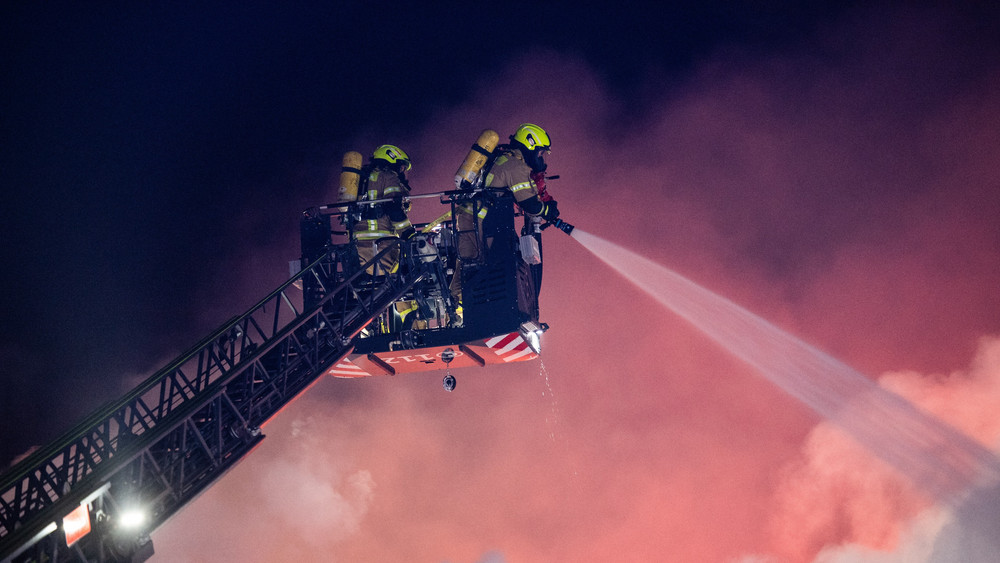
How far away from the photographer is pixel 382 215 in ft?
37.8

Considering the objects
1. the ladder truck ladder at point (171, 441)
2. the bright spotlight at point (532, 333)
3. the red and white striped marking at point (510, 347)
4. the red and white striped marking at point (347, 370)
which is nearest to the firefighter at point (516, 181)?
the ladder truck ladder at point (171, 441)

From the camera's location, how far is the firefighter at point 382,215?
11328mm

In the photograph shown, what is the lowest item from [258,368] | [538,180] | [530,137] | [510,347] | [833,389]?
[258,368]

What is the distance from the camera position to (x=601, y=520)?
47.8 feet

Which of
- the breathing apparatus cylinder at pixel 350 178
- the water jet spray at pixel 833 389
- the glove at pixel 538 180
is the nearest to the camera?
the glove at pixel 538 180

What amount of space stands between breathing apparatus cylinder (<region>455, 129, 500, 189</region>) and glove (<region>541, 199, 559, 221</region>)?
1.20m

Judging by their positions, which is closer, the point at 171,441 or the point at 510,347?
the point at 171,441

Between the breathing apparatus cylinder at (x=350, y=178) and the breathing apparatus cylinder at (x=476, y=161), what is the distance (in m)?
1.65

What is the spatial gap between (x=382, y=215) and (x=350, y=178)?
789 mm

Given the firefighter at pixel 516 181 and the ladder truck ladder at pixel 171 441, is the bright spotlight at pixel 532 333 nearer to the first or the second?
the firefighter at pixel 516 181

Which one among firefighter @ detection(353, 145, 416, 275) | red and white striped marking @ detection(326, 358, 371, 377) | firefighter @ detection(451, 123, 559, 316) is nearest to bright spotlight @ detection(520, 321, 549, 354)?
firefighter @ detection(451, 123, 559, 316)

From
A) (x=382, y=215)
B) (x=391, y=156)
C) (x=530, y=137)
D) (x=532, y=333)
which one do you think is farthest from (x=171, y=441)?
(x=530, y=137)

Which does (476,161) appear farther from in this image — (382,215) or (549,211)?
(382,215)

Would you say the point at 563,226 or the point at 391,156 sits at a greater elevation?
the point at 563,226
